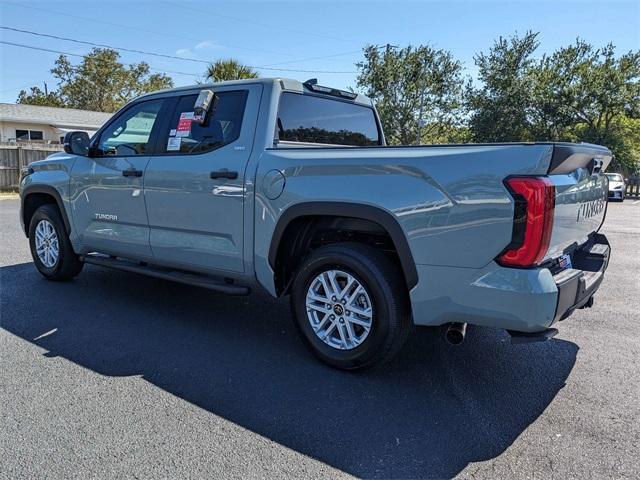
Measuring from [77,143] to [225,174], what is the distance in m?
2.17

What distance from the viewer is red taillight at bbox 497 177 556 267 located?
2574 mm

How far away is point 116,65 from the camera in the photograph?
45.0 meters

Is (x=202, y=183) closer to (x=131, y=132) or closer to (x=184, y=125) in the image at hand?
(x=184, y=125)

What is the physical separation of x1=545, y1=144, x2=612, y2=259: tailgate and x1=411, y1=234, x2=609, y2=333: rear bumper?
20 centimetres

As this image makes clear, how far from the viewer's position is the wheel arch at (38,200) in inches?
212

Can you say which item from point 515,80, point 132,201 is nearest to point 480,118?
point 515,80

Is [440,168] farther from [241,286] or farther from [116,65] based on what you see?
[116,65]

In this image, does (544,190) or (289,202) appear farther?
(289,202)

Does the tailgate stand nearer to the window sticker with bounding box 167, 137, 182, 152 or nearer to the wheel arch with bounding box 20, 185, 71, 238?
the window sticker with bounding box 167, 137, 182, 152

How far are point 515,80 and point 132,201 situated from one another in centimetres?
3070

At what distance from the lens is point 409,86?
31.1m

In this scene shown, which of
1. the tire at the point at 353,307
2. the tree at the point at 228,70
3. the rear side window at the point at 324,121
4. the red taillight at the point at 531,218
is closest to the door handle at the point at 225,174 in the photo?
the rear side window at the point at 324,121

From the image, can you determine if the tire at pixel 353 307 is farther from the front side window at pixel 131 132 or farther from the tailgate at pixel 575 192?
the front side window at pixel 131 132

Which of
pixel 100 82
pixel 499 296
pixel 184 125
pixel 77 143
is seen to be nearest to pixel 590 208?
pixel 499 296
